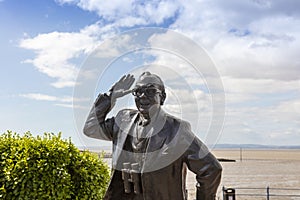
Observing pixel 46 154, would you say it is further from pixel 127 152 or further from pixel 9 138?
pixel 127 152

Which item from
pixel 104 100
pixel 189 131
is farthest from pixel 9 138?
pixel 189 131

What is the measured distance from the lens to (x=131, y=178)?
3.71 m

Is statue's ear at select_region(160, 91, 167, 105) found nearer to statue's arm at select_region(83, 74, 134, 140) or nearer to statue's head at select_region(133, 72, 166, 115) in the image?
statue's head at select_region(133, 72, 166, 115)

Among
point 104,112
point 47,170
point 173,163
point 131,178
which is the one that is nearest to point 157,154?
point 173,163

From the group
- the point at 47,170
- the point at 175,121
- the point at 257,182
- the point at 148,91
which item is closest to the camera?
the point at 148,91

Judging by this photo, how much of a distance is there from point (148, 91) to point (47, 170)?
3.24 meters

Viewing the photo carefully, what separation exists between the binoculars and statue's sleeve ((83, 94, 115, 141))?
358mm

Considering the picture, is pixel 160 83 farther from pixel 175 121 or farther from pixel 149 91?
pixel 175 121

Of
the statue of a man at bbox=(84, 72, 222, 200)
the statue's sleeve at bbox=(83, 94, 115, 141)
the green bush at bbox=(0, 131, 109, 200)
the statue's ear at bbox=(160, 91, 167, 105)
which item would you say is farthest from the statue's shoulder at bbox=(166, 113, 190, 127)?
the green bush at bbox=(0, 131, 109, 200)

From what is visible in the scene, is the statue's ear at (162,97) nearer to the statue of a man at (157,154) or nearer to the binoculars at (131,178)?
the statue of a man at (157,154)

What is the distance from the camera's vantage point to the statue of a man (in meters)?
3.62

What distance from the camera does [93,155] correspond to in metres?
7.05

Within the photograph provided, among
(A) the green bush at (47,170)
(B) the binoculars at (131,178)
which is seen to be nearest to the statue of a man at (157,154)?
(B) the binoculars at (131,178)

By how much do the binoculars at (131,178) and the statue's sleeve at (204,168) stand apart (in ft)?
1.31
